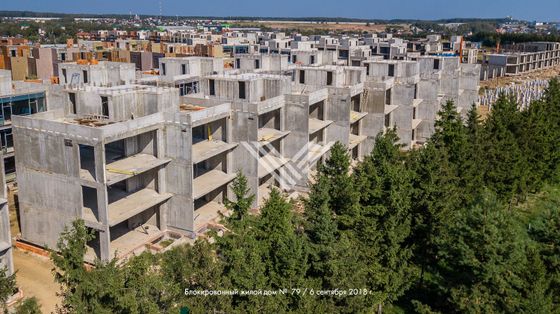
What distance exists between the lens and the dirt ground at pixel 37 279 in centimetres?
2497

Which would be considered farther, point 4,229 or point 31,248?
point 31,248

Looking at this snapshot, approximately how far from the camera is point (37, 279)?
2667 cm

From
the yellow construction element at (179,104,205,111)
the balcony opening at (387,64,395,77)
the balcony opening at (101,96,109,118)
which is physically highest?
the balcony opening at (387,64,395,77)

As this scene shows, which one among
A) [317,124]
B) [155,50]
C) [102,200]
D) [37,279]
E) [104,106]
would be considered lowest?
[37,279]

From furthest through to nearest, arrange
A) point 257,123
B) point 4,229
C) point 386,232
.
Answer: point 257,123 < point 4,229 < point 386,232

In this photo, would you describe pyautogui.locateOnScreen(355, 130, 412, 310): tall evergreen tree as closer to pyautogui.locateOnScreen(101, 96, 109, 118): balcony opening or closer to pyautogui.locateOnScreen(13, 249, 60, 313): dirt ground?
pyautogui.locateOnScreen(13, 249, 60, 313): dirt ground

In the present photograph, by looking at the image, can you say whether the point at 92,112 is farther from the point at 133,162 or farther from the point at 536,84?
the point at 536,84

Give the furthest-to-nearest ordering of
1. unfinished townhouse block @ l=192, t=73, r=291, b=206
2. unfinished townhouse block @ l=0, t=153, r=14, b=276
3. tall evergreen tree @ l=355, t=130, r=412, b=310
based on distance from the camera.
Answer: unfinished townhouse block @ l=192, t=73, r=291, b=206 → unfinished townhouse block @ l=0, t=153, r=14, b=276 → tall evergreen tree @ l=355, t=130, r=412, b=310

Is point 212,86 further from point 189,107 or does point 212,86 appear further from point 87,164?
point 87,164

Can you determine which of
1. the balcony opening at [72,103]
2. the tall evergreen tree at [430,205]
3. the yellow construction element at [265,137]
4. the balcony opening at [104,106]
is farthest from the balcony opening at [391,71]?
the balcony opening at [72,103]

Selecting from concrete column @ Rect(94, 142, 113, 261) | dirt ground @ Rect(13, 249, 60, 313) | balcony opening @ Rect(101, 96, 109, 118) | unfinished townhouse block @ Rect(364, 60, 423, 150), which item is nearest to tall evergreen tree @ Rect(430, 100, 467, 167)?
unfinished townhouse block @ Rect(364, 60, 423, 150)

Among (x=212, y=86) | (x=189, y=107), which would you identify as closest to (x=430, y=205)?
(x=189, y=107)

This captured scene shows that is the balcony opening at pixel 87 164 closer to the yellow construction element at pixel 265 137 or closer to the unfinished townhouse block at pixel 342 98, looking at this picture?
the yellow construction element at pixel 265 137

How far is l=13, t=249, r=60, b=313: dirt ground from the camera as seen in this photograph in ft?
81.9
